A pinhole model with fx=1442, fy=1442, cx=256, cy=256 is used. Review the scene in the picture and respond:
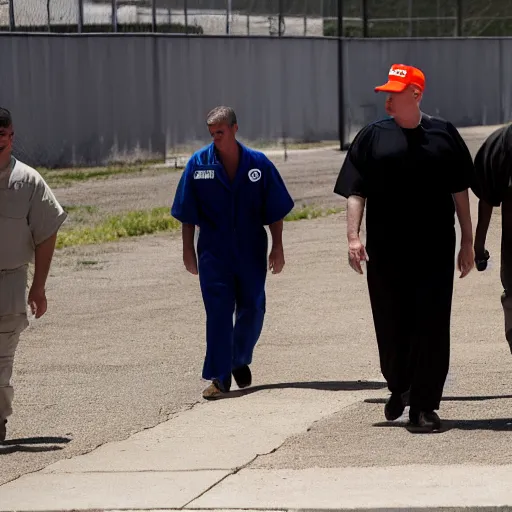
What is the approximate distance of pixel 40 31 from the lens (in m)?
28.8

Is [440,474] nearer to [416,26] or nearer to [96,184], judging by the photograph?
[96,184]

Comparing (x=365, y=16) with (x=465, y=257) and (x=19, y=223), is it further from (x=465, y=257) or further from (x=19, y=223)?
(x=19, y=223)

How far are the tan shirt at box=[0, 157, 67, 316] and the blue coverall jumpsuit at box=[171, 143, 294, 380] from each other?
58.4 inches

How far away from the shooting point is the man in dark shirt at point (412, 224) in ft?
23.5

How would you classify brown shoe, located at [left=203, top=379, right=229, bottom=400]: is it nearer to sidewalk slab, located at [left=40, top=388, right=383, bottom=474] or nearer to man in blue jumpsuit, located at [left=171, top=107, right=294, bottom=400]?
man in blue jumpsuit, located at [left=171, top=107, right=294, bottom=400]

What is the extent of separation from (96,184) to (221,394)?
1749cm

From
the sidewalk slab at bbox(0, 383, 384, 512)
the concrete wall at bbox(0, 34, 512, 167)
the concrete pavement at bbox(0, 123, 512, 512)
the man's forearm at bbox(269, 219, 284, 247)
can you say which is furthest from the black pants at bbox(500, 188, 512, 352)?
the concrete wall at bbox(0, 34, 512, 167)

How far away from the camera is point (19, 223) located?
7305 mm

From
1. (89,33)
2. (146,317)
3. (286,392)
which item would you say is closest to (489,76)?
(89,33)

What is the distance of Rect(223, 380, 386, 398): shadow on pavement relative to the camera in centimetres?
880

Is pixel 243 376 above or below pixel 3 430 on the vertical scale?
below

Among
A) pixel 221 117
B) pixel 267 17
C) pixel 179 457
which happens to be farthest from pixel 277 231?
pixel 267 17

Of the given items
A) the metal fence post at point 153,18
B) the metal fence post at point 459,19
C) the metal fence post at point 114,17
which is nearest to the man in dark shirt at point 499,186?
the metal fence post at point 114,17

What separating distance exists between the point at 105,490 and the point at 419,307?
1984 millimetres
